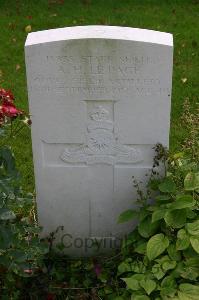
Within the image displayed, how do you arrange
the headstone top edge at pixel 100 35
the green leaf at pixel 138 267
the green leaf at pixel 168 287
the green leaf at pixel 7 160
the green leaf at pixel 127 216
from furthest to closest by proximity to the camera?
the green leaf at pixel 127 216
the green leaf at pixel 138 267
the headstone top edge at pixel 100 35
the green leaf at pixel 168 287
the green leaf at pixel 7 160

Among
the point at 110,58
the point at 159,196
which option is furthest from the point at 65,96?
the point at 159,196

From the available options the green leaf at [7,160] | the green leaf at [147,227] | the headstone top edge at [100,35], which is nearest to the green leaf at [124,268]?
the green leaf at [147,227]

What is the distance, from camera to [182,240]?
3041 millimetres

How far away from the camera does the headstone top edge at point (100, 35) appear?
3049 mm

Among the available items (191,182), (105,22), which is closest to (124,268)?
(191,182)

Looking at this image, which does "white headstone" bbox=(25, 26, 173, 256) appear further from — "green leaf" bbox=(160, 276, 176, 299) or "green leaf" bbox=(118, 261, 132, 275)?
"green leaf" bbox=(160, 276, 176, 299)

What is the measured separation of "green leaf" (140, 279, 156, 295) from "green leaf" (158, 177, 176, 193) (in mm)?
546

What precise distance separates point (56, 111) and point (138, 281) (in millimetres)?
1118

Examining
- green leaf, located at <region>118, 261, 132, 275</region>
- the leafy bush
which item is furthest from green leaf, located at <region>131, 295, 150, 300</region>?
green leaf, located at <region>118, 261, 132, 275</region>

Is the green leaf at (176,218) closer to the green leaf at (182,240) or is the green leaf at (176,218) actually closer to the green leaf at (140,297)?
the green leaf at (182,240)

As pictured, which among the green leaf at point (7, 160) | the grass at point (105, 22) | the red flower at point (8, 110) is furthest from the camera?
the grass at point (105, 22)

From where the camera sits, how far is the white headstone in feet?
10.1

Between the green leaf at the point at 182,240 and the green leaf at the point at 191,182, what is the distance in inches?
10.4

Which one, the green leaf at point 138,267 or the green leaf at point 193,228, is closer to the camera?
the green leaf at point 193,228
